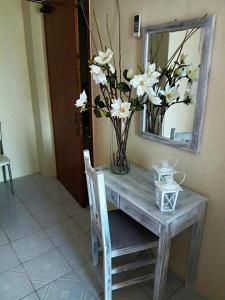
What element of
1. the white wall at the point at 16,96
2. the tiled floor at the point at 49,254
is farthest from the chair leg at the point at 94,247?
the white wall at the point at 16,96

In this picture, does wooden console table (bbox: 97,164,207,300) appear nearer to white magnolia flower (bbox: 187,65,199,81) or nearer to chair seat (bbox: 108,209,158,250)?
chair seat (bbox: 108,209,158,250)

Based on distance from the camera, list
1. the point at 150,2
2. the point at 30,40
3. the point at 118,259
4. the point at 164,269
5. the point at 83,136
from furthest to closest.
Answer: the point at 30,40 < the point at 83,136 < the point at 118,259 < the point at 150,2 < the point at 164,269

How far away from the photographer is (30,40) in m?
2.67

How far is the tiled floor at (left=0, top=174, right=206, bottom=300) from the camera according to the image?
161 centimetres

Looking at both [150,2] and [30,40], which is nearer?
[150,2]

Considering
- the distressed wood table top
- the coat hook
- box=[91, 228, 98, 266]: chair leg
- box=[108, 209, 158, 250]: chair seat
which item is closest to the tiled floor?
box=[91, 228, 98, 266]: chair leg

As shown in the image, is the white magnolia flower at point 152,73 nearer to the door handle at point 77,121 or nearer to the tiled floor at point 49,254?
the door handle at point 77,121

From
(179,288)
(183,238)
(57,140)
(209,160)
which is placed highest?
(209,160)

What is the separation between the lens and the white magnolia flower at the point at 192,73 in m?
1.29

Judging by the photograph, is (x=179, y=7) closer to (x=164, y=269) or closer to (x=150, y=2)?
(x=150, y=2)

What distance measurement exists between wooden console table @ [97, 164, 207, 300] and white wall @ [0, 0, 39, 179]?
1905 mm

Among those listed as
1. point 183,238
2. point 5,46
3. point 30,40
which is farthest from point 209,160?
point 5,46

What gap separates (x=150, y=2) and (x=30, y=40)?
1.72m

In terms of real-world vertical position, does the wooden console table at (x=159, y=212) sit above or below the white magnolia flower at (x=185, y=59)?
below
